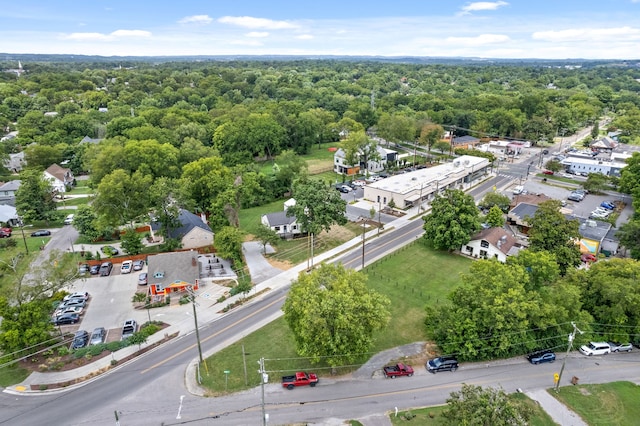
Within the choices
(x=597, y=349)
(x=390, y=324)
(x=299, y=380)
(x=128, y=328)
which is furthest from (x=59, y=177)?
(x=597, y=349)

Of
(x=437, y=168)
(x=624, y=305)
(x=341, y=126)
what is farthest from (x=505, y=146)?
(x=624, y=305)

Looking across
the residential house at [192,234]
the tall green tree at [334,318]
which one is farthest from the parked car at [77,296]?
the tall green tree at [334,318]

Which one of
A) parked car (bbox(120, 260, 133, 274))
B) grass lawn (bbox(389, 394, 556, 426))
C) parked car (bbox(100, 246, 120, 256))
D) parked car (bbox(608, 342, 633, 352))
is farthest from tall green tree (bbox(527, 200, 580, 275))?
parked car (bbox(100, 246, 120, 256))

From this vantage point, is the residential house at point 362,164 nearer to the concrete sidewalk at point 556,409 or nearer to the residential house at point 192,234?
the residential house at point 192,234

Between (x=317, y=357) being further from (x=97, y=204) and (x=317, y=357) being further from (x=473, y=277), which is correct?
(x=97, y=204)

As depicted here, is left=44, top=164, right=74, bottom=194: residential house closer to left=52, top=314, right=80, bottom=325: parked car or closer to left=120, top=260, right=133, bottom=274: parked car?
left=120, top=260, right=133, bottom=274: parked car

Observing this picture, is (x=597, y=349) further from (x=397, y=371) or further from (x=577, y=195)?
(x=577, y=195)

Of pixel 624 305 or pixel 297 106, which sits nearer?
pixel 624 305
